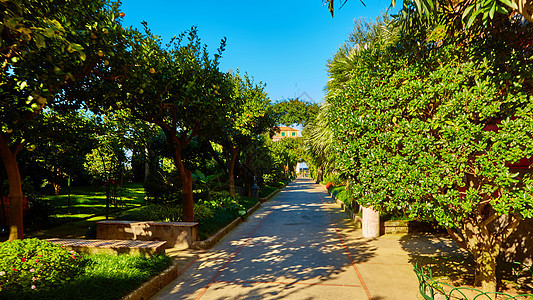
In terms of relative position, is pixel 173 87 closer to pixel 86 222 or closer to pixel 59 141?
pixel 59 141

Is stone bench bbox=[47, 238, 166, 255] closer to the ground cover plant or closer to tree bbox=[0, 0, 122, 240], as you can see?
the ground cover plant

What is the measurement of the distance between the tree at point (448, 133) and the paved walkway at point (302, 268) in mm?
1645

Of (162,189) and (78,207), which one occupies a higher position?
(162,189)

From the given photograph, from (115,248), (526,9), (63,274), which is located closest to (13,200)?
(115,248)

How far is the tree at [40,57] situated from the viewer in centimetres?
436

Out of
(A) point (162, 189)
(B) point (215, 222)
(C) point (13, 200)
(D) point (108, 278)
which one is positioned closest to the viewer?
(D) point (108, 278)

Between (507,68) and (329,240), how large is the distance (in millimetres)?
6585

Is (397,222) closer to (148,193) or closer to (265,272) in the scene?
(265,272)

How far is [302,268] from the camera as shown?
6.56m

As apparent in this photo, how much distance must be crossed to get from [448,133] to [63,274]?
676 cm

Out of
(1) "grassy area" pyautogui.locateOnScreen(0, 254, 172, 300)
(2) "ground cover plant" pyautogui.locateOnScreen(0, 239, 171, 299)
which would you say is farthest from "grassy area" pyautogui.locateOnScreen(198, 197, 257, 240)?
(2) "ground cover plant" pyautogui.locateOnScreen(0, 239, 171, 299)

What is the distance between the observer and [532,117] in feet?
13.7

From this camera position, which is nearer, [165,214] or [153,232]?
[153,232]

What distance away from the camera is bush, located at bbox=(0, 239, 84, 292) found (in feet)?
14.2
